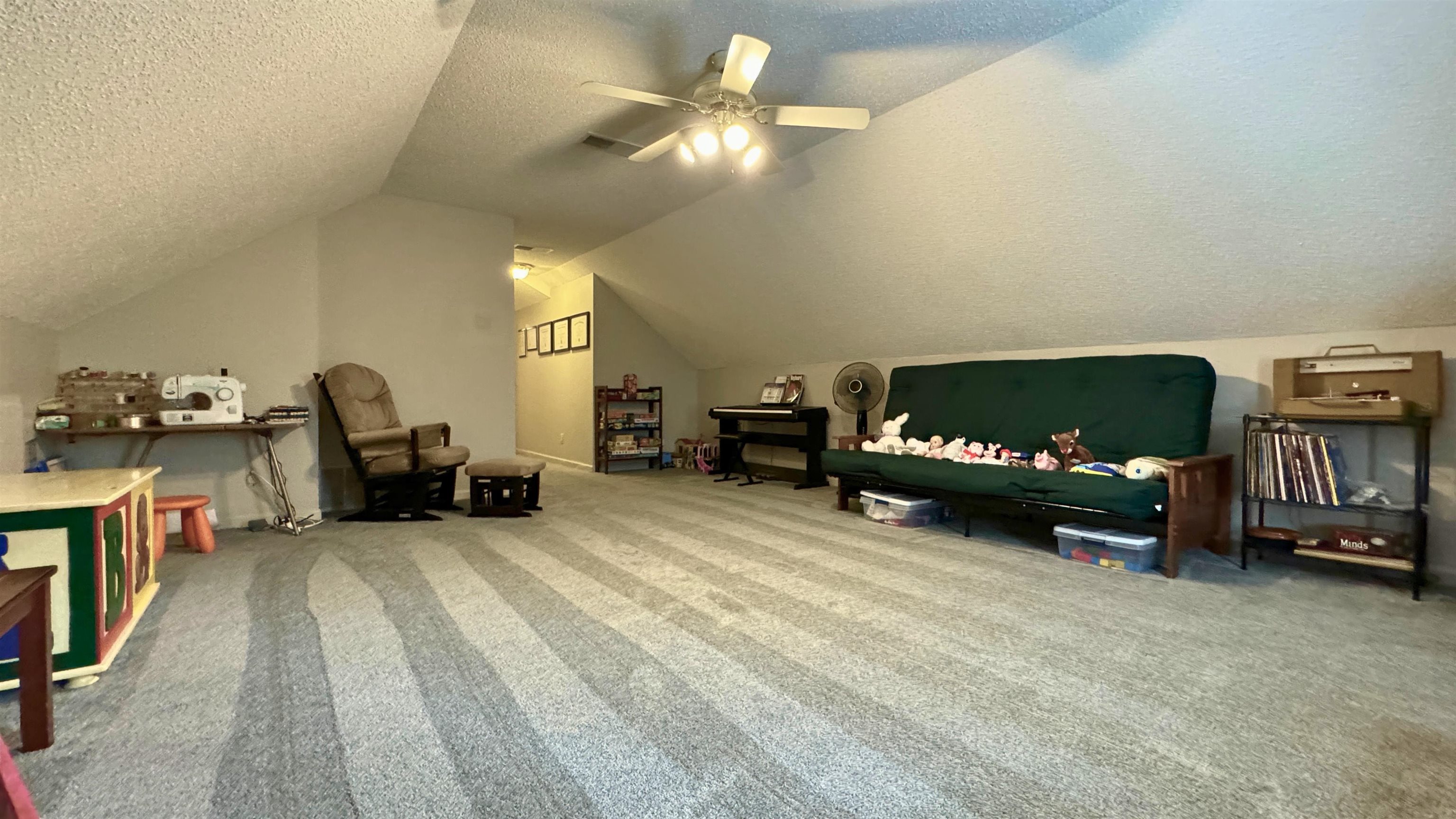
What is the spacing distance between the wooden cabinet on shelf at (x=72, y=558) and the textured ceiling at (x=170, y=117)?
958 millimetres

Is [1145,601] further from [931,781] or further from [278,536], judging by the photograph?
[278,536]

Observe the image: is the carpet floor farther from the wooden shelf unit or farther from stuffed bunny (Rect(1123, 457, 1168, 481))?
the wooden shelf unit

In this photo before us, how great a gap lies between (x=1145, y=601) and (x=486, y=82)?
3904mm

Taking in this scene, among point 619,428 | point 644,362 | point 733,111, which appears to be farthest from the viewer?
point 644,362

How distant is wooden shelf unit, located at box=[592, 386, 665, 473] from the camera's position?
22.4 feet

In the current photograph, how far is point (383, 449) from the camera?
13.7 ft

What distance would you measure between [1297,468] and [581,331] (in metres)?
6.35

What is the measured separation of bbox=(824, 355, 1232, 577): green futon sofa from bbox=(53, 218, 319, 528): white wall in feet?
12.7

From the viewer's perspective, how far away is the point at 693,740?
1.54 meters

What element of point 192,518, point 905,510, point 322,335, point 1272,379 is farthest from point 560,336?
point 1272,379

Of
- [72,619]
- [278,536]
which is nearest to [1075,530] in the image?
[72,619]

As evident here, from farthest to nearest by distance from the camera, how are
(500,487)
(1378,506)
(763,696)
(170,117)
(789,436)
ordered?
(789,436) → (500,487) → (1378,506) → (170,117) → (763,696)

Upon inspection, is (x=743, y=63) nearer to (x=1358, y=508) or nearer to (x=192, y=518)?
(x=1358, y=508)

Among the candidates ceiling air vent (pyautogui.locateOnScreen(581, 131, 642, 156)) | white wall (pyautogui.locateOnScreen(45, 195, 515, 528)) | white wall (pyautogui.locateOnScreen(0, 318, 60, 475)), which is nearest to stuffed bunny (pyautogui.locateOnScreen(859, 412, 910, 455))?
ceiling air vent (pyautogui.locateOnScreen(581, 131, 642, 156))
